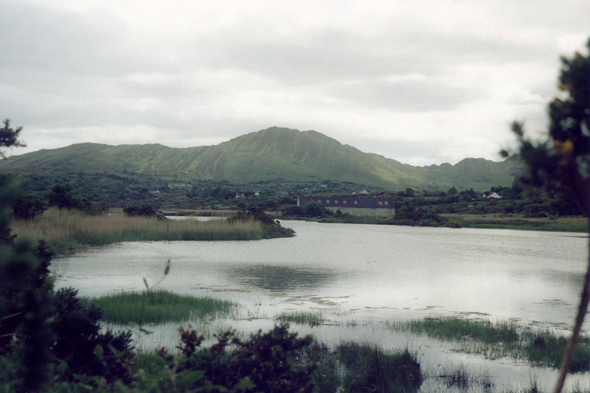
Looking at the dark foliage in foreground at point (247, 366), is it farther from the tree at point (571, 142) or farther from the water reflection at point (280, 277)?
the water reflection at point (280, 277)

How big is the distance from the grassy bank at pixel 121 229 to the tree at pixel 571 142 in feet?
71.1

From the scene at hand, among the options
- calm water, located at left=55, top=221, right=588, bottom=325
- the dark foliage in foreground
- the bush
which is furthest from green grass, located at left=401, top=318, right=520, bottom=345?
the bush

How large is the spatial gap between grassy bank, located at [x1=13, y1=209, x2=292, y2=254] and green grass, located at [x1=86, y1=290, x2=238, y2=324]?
11609mm

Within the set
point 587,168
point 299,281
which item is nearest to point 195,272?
point 299,281

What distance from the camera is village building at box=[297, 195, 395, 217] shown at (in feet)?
290

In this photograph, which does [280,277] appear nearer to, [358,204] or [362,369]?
[362,369]

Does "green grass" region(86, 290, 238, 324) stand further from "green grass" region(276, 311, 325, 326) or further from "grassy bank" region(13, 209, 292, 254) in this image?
"grassy bank" region(13, 209, 292, 254)

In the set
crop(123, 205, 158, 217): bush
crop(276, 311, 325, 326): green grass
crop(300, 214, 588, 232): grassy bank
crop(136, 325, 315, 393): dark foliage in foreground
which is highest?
crop(136, 325, 315, 393): dark foliage in foreground

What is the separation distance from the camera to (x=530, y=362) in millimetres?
8727

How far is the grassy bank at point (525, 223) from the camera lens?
185ft

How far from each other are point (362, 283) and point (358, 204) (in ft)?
241

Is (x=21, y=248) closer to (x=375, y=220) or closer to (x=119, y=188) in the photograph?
(x=375, y=220)

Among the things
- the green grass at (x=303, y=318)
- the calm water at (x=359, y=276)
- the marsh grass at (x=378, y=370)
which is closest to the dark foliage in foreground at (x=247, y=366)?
the marsh grass at (x=378, y=370)

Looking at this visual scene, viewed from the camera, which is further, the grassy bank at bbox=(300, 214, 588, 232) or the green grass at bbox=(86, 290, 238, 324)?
the grassy bank at bbox=(300, 214, 588, 232)
